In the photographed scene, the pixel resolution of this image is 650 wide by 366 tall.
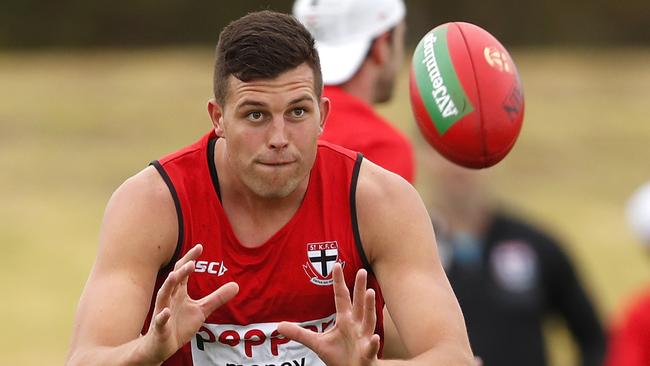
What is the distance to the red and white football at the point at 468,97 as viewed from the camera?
5.84 metres

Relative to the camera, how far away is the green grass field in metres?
16.3

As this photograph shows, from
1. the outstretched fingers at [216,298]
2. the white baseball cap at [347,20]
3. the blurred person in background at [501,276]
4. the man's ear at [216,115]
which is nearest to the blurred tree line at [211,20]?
the blurred person in background at [501,276]

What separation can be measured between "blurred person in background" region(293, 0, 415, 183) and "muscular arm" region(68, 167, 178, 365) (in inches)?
55.5

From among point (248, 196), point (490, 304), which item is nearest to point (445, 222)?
point (490, 304)

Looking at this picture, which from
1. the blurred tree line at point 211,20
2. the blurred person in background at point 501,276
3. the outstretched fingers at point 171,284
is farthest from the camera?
the blurred tree line at point 211,20

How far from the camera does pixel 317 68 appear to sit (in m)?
5.31

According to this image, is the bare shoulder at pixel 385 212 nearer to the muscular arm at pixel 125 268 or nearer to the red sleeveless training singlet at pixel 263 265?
the red sleeveless training singlet at pixel 263 265

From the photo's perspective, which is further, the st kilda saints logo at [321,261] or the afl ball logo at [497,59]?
the afl ball logo at [497,59]

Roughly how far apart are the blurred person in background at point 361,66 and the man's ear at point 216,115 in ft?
3.97

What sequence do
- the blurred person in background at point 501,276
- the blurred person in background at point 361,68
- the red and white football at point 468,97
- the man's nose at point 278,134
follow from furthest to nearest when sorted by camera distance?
the blurred person in background at point 501,276
the blurred person in background at point 361,68
the red and white football at point 468,97
the man's nose at point 278,134

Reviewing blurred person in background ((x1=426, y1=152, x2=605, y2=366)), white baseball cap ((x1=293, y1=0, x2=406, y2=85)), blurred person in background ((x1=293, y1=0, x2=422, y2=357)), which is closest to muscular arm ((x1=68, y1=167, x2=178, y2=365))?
blurred person in background ((x1=293, y1=0, x2=422, y2=357))

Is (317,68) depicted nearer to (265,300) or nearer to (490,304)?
(265,300)

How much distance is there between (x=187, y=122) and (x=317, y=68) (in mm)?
19948

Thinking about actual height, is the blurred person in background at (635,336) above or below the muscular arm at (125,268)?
below
